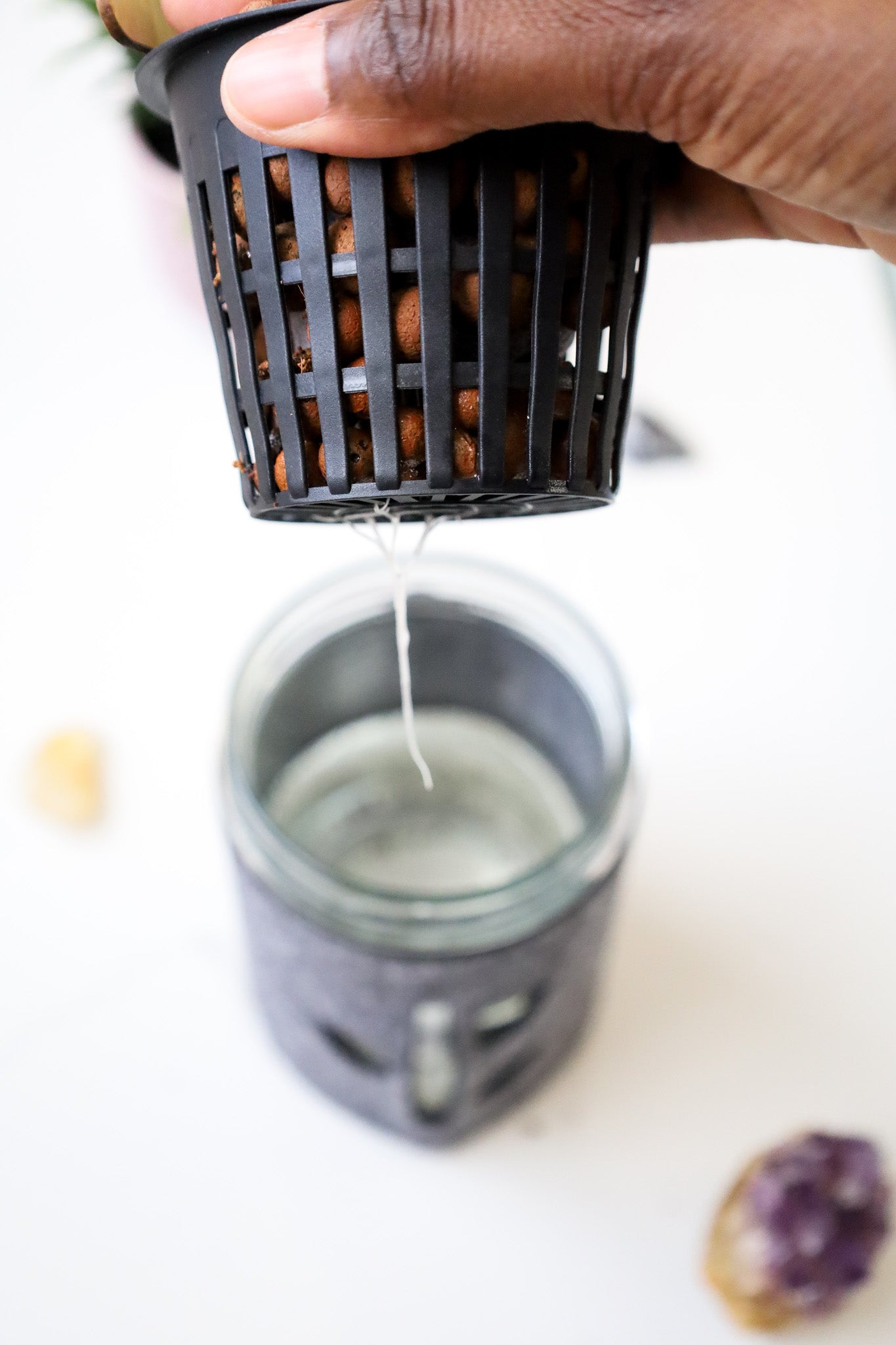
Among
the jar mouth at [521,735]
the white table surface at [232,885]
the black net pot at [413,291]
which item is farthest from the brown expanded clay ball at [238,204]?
the white table surface at [232,885]

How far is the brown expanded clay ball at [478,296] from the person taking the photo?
10.2 inches

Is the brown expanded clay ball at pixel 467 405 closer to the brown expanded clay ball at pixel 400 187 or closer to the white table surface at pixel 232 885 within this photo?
the brown expanded clay ball at pixel 400 187

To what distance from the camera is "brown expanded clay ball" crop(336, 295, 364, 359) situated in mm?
260

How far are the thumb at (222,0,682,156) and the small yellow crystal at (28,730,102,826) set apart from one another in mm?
368

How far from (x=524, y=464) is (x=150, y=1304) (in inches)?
14.8

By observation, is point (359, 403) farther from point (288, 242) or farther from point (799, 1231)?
point (799, 1231)

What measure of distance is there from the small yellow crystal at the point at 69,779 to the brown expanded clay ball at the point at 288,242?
1.13 ft

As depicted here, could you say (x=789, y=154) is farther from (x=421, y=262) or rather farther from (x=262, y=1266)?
(x=262, y=1266)

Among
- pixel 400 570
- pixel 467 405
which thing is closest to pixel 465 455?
pixel 467 405

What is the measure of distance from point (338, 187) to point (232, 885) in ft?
1.06

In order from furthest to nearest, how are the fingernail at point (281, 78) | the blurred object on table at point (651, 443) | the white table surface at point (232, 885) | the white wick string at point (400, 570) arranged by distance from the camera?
the blurred object on table at point (651, 443), the white table surface at point (232, 885), the white wick string at point (400, 570), the fingernail at point (281, 78)

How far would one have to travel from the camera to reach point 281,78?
0.77 feet

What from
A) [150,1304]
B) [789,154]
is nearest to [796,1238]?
[150,1304]

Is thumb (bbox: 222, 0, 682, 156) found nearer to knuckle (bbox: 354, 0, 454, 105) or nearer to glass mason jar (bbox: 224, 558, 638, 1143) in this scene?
knuckle (bbox: 354, 0, 454, 105)
